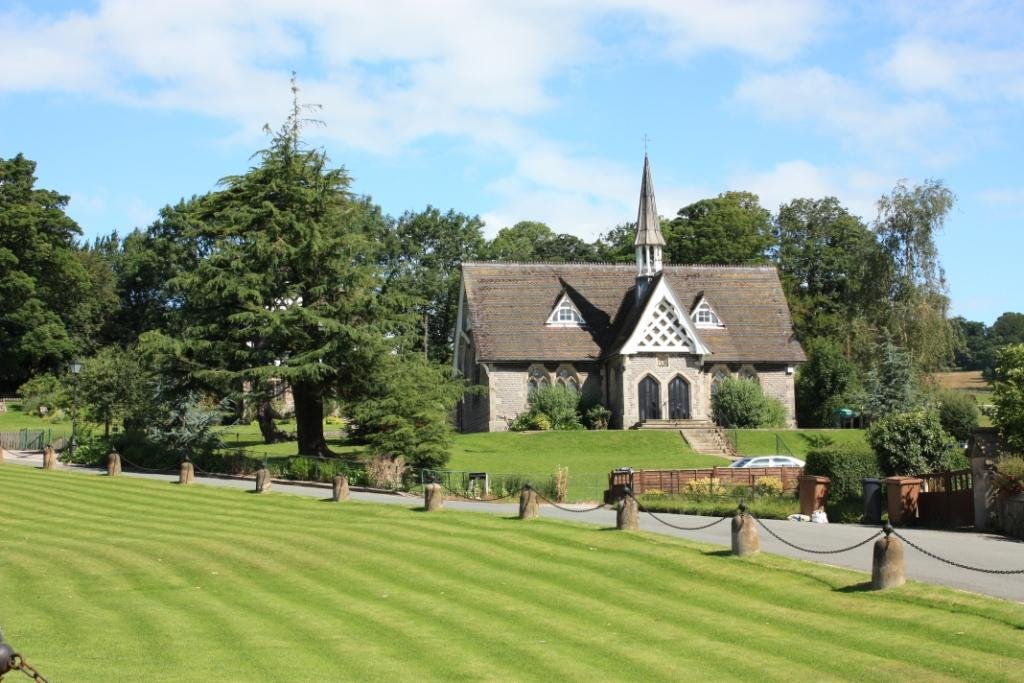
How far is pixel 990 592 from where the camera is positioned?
57.2 feet

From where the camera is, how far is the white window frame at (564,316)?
5847 centimetres

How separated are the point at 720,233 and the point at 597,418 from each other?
30.2m

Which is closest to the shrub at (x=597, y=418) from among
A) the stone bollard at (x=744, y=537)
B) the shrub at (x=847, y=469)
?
the shrub at (x=847, y=469)

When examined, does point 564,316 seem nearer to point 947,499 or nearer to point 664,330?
point 664,330

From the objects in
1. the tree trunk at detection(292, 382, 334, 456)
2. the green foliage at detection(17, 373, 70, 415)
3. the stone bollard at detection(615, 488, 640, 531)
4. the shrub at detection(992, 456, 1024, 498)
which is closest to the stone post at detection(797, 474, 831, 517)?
the shrub at detection(992, 456, 1024, 498)

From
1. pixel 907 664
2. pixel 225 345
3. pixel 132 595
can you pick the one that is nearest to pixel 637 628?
pixel 907 664

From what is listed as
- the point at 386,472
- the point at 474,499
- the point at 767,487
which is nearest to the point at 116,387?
the point at 386,472

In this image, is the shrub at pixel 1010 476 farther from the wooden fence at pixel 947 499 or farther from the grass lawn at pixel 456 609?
the grass lawn at pixel 456 609

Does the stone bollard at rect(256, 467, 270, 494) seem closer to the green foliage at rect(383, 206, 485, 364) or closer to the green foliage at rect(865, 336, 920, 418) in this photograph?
the green foliage at rect(865, 336, 920, 418)

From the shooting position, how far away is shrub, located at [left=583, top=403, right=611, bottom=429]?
5556 centimetres

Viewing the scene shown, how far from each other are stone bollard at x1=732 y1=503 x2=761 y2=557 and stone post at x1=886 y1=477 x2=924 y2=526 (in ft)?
25.9

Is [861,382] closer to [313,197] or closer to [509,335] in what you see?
[509,335]

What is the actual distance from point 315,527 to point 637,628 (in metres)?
12.8

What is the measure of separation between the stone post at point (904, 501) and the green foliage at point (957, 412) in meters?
22.2
